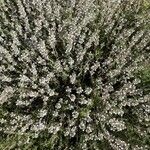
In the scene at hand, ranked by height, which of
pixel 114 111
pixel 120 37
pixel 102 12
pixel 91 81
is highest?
pixel 102 12

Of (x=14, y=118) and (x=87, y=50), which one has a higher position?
(x=87, y=50)

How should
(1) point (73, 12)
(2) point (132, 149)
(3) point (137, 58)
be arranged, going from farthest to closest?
1. (1) point (73, 12)
2. (3) point (137, 58)
3. (2) point (132, 149)

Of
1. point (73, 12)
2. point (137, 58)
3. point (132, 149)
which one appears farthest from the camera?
point (73, 12)

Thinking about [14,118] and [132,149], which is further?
[14,118]

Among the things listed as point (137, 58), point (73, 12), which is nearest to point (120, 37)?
point (137, 58)

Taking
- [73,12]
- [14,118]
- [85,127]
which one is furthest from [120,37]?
[14,118]

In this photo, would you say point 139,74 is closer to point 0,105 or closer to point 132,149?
point 132,149
